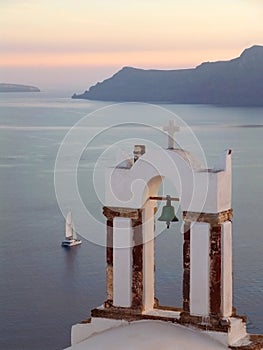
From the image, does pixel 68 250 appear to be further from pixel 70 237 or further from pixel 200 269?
pixel 200 269

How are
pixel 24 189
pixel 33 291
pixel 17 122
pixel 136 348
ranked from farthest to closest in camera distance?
pixel 17 122
pixel 24 189
pixel 33 291
pixel 136 348

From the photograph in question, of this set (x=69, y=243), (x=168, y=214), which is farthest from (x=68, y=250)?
(x=168, y=214)

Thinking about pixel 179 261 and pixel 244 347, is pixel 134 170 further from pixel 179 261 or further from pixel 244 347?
pixel 179 261

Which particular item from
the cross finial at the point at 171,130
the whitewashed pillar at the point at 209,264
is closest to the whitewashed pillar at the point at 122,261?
the whitewashed pillar at the point at 209,264

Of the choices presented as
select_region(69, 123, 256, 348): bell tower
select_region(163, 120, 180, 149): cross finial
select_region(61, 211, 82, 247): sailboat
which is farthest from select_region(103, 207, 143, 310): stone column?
select_region(61, 211, 82, 247): sailboat

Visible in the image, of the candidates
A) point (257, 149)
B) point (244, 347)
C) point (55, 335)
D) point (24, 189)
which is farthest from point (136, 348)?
point (257, 149)
